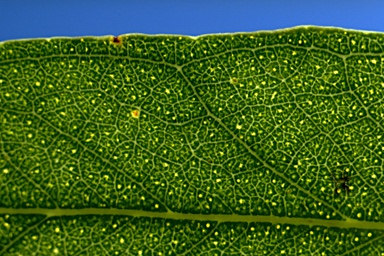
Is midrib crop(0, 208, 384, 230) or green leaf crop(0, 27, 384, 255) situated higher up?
green leaf crop(0, 27, 384, 255)

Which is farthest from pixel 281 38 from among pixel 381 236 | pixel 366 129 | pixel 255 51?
pixel 381 236

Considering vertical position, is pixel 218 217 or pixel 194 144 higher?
pixel 194 144

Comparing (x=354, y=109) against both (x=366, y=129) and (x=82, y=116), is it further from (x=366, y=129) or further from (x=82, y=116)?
(x=82, y=116)

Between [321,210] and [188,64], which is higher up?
[188,64]

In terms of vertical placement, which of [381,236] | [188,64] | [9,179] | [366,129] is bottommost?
[381,236]

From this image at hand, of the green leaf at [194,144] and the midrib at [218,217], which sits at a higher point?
the green leaf at [194,144]

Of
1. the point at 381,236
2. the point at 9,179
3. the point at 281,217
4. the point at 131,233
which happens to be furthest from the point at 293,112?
Result: the point at 9,179

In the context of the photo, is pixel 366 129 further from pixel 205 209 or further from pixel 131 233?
pixel 131 233
